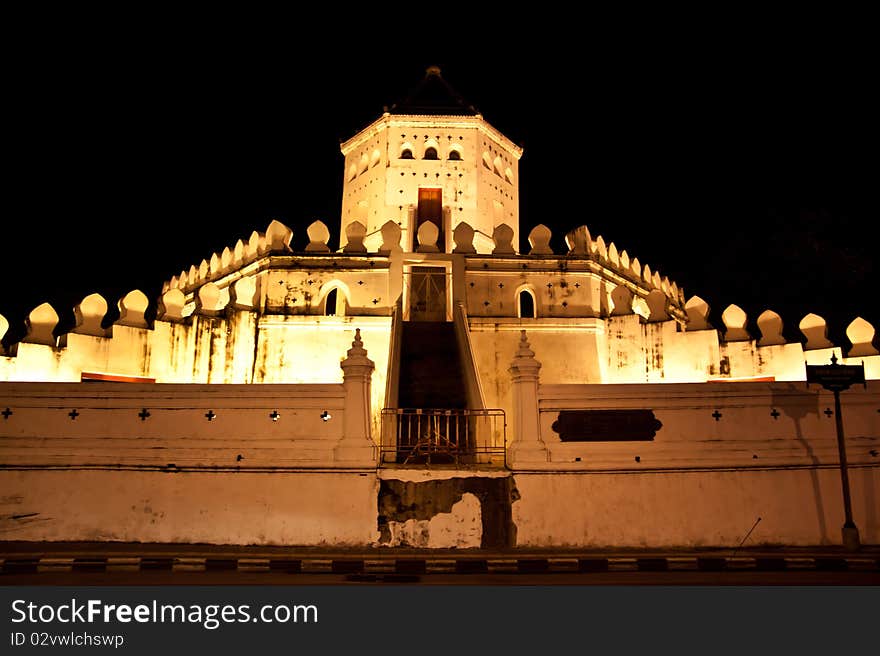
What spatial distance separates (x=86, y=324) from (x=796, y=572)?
1360cm

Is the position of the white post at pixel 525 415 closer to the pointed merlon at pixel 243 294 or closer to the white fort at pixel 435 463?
the white fort at pixel 435 463

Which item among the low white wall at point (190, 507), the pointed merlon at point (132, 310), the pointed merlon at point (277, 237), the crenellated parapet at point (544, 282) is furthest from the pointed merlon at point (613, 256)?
the low white wall at point (190, 507)

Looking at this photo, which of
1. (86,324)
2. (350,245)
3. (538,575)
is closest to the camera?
(538,575)

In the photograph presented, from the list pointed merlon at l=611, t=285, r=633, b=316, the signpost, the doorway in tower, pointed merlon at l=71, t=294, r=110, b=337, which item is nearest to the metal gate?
the doorway in tower

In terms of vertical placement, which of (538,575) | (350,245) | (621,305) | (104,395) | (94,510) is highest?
(350,245)

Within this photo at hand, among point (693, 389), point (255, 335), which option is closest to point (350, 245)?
point (255, 335)

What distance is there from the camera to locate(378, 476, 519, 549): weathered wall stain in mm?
10539

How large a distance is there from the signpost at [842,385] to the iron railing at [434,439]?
13.8ft

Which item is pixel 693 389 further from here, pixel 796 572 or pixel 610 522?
pixel 796 572

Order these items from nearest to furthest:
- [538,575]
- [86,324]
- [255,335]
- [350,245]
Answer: [538,575]
[86,324]
[255,335]
[350,245]

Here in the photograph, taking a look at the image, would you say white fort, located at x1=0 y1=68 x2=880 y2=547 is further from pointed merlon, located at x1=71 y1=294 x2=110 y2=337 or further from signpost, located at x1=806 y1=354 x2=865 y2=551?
pointed merlon, located at x1=71 y1=294 x2=110 y2=337

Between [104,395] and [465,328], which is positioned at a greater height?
[465,328]

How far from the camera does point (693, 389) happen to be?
11.2 meters

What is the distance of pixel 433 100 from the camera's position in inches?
998
